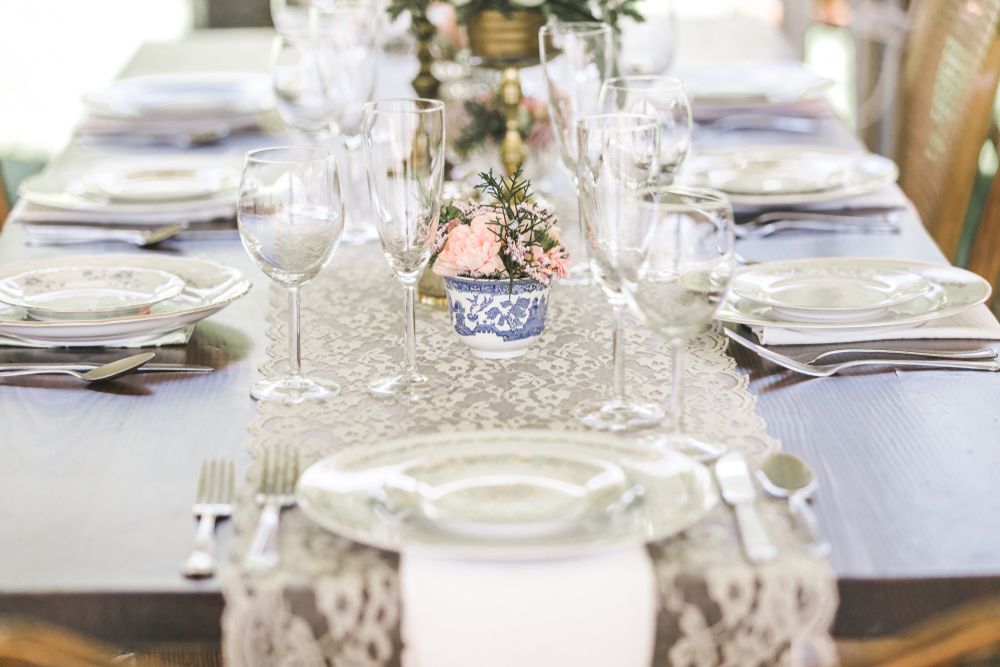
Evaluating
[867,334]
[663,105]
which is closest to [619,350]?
[867,334]

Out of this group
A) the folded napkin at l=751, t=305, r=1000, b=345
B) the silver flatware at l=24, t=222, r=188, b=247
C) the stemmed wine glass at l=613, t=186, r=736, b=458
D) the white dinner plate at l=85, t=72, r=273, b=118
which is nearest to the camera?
the stemmed wine glass at l=613, t=186, r=736, b=458

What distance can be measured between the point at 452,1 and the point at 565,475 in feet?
3.12

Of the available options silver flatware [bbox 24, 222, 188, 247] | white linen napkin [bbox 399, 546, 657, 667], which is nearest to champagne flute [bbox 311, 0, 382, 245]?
silver flatware [bbox 24, 222, 188, 247]

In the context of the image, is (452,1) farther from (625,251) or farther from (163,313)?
(625,251)

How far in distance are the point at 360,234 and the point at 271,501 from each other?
2.41 feet

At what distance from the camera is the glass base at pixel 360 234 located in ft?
4.75

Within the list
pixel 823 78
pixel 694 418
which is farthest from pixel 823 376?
pixel 823 78

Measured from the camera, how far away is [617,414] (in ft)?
3.03

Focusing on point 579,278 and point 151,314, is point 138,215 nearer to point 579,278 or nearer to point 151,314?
point 151,314

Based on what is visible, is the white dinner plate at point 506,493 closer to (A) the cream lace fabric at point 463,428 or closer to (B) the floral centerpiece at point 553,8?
(A) the cream lace fabric at point 463,428

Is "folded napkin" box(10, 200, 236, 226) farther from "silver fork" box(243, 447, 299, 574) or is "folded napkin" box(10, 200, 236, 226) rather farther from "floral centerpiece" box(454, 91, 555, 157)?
"silver fork" box(243, 447, 299, 574)

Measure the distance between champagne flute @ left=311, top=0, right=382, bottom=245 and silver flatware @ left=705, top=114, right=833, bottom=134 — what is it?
0.69m

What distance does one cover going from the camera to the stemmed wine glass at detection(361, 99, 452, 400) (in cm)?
92

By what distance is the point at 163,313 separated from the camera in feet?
3.49
